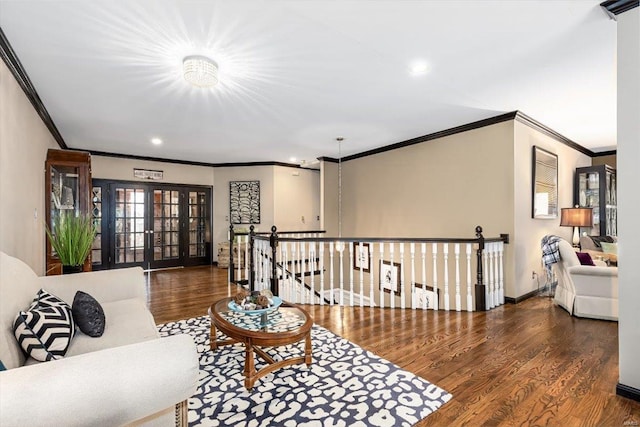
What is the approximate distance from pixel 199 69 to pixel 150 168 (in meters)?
5.05

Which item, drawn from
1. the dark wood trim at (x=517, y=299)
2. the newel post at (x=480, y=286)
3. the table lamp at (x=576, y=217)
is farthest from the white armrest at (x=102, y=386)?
the table lamp at (x=576, y=217)

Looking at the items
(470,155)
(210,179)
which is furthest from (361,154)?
(210,179)

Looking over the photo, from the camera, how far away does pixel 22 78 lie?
2.80 metres

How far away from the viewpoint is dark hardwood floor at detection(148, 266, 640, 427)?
182 cm

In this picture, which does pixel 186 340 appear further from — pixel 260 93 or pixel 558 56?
pixel 558 56

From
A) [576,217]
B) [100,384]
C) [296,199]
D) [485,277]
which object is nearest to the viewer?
[100,384]

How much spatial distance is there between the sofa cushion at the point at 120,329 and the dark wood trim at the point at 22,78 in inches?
84.8

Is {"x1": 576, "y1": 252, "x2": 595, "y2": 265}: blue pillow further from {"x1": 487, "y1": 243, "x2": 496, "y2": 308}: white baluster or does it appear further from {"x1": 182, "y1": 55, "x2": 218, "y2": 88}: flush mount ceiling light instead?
{"x1": 182, "y1": 55, "x2": 218, "y2": 88}: flush mount ceiling light

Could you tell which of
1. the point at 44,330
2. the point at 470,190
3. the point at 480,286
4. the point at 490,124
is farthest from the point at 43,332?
→ the point at 490,124

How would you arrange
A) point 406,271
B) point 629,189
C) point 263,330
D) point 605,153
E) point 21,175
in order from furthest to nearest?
1. point 605,153
2. point 406,271
3. point 21,175
4. point 263,330
5. point 629,189

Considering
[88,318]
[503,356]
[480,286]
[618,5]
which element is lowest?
[503,356]

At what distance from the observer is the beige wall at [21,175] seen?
2.55m

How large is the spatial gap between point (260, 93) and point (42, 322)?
2.71 meters

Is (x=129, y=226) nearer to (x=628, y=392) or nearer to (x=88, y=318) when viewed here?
(x=88, y=318)
